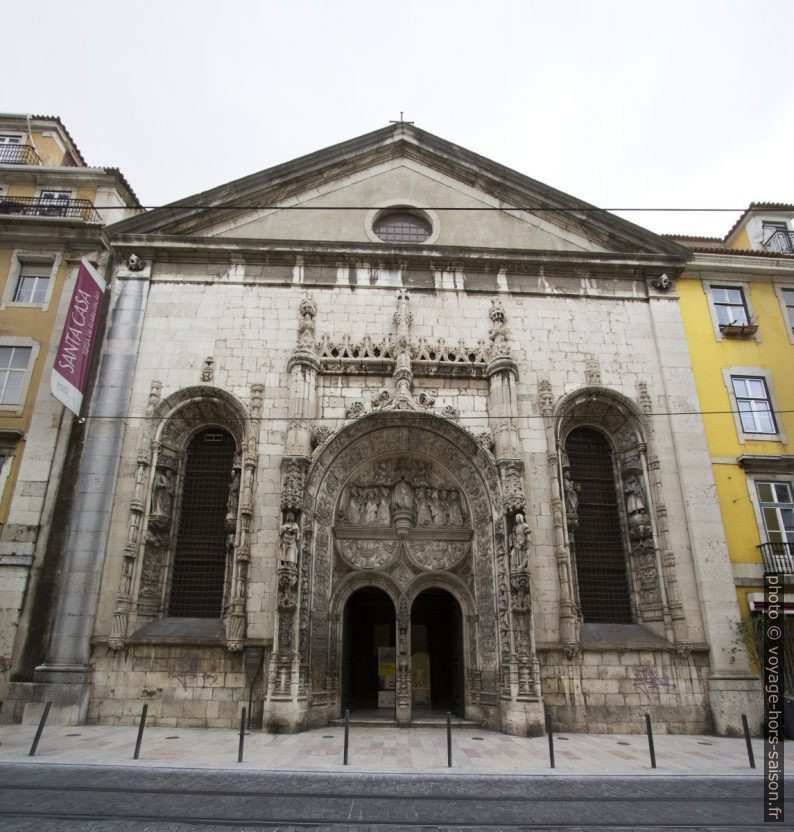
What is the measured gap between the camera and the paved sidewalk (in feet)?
30.3

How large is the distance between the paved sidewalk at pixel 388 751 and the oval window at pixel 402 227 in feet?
46.3

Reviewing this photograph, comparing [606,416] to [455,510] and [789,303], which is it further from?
[789,303]

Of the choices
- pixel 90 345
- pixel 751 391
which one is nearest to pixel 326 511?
pixel 90 345

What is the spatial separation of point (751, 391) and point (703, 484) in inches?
149

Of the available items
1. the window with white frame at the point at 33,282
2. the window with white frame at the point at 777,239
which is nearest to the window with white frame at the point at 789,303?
the window with white frame at the point at 777,239

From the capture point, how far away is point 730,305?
58.1 ft

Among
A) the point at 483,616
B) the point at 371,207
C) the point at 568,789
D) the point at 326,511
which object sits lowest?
the point at 568,789

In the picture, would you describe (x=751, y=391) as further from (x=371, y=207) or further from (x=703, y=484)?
(x=371, y=207)

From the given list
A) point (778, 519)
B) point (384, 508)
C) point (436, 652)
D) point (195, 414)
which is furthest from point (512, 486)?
point (195, 414)

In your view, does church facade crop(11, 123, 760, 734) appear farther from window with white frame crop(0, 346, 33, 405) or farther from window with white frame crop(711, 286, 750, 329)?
window with white frame crop(0, 346, 33, 405)

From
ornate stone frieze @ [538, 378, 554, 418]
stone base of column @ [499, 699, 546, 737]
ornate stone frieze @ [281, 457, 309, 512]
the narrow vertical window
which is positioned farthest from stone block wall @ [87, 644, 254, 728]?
ornate stone frieze @ [538, 378, 554, 418]

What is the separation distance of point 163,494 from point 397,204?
1151 centimetres

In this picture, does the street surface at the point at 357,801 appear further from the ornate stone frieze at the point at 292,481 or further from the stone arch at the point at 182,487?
the ornate stone frieze at the point at 292,481

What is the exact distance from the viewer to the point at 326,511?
A: 48.3ft
